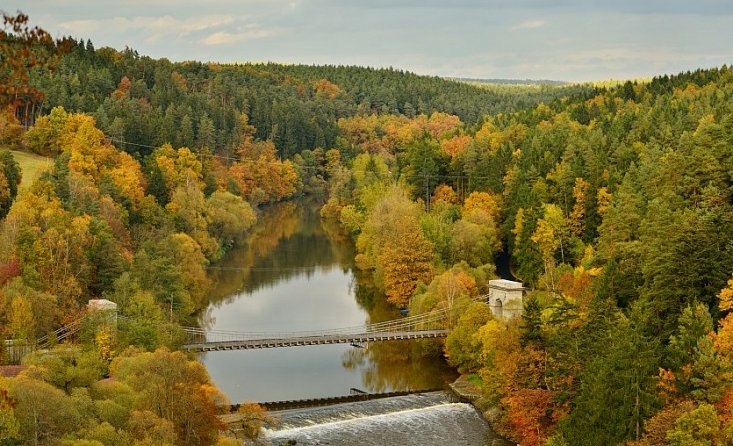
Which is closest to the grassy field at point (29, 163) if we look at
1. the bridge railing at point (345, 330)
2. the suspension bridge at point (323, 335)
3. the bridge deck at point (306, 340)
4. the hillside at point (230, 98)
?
the hillside at point (230, 98)

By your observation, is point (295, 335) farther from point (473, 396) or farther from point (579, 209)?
point (579, 209)

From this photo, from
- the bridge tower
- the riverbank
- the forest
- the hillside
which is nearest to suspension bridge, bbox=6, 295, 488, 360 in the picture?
the forest

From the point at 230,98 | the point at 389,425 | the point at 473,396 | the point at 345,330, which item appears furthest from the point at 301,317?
the point at 230,98

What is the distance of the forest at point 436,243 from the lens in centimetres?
2767

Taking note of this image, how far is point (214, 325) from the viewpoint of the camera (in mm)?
47688

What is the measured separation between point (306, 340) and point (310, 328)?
24.2ft

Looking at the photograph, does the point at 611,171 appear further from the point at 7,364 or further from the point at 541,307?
the point at 7,364

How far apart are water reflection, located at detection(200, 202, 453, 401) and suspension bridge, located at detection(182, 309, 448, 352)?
91cm

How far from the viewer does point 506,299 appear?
42438 mm

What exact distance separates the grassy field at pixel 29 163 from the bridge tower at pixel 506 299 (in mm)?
26559

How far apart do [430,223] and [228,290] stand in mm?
11817

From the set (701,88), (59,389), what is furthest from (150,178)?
(701,88)

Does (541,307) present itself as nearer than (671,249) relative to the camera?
No

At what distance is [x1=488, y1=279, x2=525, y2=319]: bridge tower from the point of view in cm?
4178
